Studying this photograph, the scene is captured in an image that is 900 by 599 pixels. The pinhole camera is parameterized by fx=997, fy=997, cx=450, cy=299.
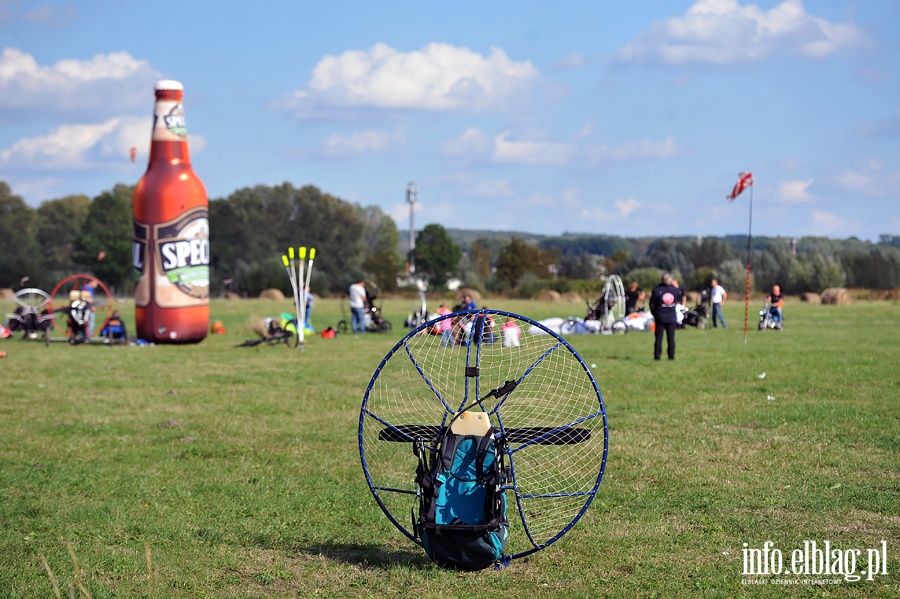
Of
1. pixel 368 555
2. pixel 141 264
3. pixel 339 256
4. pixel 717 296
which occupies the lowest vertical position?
pixel 368 555

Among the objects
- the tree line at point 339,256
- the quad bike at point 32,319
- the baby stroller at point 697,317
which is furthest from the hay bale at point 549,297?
the quad bike at point 32,319

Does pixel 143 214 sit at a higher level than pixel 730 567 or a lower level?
higher

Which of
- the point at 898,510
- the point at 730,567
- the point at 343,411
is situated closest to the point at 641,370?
the point at 343,411

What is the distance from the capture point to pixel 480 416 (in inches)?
239

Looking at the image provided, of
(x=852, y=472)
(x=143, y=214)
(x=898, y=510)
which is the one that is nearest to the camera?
(x=898, y=510)

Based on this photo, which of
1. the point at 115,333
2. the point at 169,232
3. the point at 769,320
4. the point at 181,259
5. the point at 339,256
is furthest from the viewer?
the point at 339,256

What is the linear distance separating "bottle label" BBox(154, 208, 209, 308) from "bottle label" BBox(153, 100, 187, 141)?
1.93 meters

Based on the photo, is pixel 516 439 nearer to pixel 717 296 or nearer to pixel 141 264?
pixel 141 264

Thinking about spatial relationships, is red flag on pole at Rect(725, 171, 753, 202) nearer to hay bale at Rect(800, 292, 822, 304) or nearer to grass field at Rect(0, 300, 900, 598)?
grass field at Rect(0, 300, 900, 598)

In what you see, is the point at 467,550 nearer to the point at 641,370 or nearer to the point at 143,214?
the point at 641,370

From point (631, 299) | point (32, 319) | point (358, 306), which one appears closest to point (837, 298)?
point (631, 299)

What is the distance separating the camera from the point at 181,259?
973 inches

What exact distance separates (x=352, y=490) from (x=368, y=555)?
197cm

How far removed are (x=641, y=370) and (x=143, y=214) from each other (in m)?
13.4
